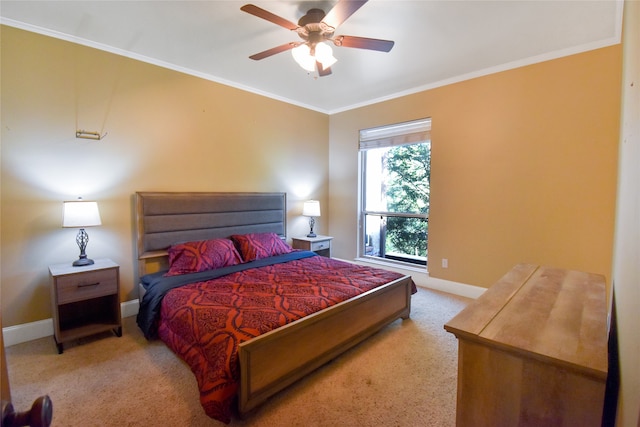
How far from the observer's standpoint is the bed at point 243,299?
67.8 inches

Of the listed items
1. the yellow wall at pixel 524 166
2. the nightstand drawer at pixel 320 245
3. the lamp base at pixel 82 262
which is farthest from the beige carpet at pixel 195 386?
the nightstand drawer at pixel 320 245

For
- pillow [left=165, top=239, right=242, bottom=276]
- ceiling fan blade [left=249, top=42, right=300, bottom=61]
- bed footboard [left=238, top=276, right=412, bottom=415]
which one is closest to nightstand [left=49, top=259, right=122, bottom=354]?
pillow [left=165, top=239, right=242, bottom=276]

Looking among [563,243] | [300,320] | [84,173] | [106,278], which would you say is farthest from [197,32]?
[563,243]

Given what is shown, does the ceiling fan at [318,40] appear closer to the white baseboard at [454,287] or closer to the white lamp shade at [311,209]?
the white lamp shade at [311,209]

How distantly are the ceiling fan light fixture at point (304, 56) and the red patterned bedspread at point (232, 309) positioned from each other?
6.09 ft

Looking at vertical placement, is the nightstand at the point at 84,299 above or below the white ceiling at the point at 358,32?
below

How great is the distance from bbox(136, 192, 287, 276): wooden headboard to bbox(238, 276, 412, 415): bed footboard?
1.94 meters

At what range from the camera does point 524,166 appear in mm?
3211

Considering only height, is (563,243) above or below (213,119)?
below

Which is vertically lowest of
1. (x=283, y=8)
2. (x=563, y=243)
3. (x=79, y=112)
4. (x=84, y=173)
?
(x=563, y=243)

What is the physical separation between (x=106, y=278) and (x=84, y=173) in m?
1.05

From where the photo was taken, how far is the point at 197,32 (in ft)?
8.61

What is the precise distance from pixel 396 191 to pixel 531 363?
3645mm

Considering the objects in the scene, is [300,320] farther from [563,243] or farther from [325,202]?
→ [325,202]
